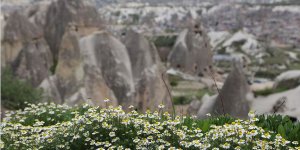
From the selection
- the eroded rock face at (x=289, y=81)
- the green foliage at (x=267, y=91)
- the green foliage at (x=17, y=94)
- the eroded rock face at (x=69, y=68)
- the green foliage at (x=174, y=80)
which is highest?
the eroded rock face at (x=69, y=68)

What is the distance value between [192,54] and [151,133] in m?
31.4

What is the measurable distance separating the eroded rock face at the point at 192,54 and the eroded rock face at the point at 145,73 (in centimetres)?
1524

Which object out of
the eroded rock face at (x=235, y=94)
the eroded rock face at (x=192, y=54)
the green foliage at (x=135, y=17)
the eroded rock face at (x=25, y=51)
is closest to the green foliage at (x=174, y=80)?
the eroded rock face at (x=192, y=54)

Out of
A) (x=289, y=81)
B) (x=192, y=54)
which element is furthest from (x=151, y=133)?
(x=192, y=54)

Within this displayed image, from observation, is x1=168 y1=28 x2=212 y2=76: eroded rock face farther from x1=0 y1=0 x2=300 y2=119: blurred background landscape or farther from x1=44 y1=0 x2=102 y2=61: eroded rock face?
x1=44 y1=0 x2=102 y2=61: eroded rock face

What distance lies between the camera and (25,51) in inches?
832

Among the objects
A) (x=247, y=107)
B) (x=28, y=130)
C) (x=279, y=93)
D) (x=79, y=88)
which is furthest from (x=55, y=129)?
(x=279, y=93)

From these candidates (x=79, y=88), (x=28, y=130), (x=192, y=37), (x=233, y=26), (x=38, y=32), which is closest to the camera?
(x=28, y=130)

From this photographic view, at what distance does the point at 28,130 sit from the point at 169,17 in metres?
139

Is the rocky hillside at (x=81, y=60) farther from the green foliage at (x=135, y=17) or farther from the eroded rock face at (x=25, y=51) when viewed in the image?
the green foliage at (x=135, y=17)

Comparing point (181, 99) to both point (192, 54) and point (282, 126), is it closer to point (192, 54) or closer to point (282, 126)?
point (192, 54)

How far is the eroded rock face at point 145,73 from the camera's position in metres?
17.9

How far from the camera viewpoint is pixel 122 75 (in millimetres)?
17875

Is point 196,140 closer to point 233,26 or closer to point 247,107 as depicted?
point 247,107
